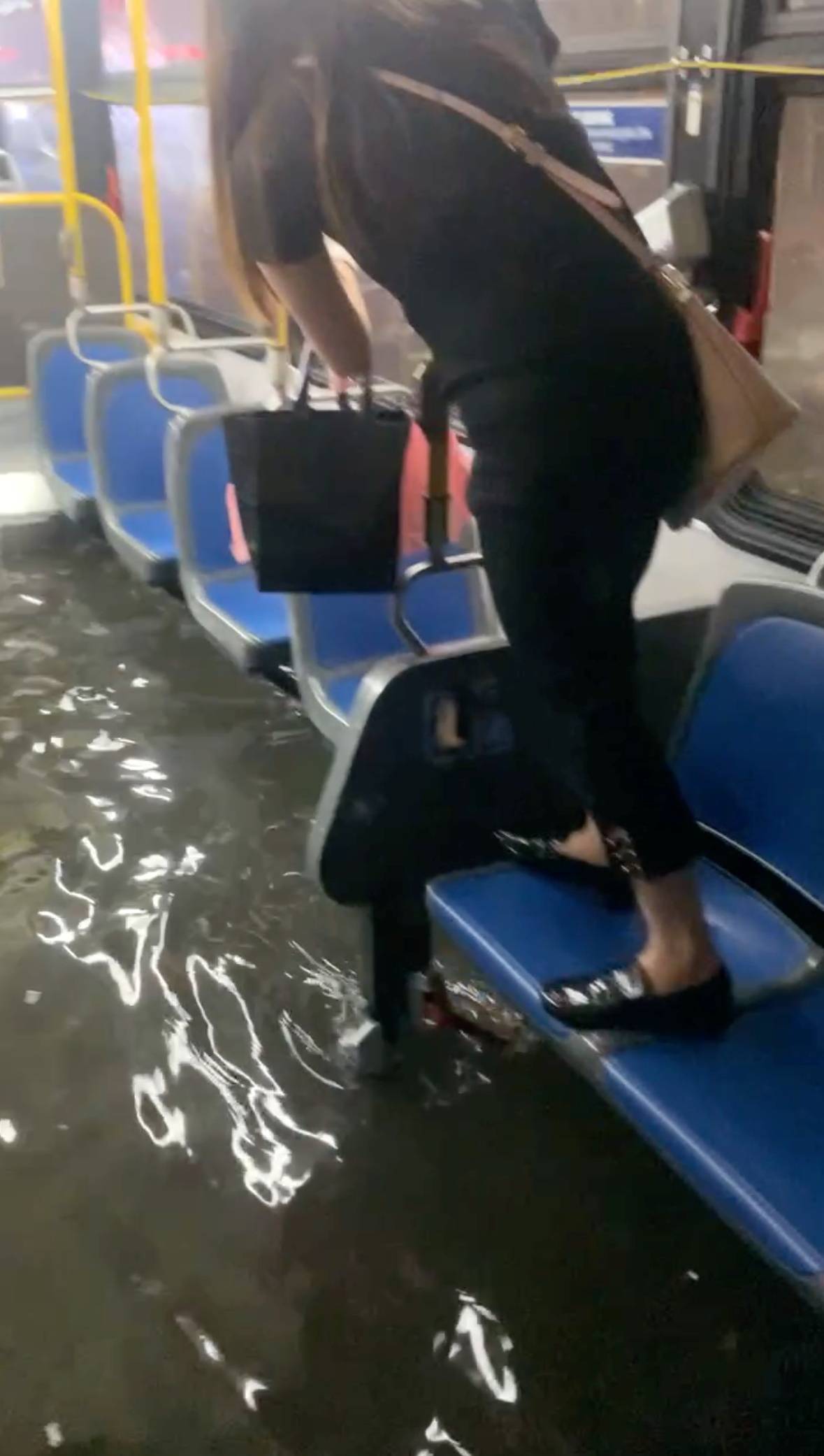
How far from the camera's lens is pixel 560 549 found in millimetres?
1541

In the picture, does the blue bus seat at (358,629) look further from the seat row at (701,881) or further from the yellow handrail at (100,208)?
the yellow handrail at (100,208)

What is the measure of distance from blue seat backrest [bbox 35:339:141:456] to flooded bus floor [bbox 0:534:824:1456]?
2.56m

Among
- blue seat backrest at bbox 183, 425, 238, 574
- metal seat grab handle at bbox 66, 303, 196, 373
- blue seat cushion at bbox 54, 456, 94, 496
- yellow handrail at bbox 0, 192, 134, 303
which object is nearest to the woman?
blue seat backrest at bbox 183, 425, 238, 574

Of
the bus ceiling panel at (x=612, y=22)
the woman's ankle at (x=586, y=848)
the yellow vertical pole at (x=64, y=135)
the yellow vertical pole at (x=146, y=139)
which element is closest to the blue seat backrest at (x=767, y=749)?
the woman's ankle at (x=586, y=848)

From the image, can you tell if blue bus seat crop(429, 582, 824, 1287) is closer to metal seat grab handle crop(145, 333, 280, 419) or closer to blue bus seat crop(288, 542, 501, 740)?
blue bus seat crop(288, 542, 501, 740)

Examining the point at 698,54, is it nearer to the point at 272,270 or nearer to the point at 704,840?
the point at 272,270

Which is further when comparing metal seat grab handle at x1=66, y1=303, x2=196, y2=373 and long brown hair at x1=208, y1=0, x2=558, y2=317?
metal seat grab handle at x1=66, y1=303, x2=196, y2=373

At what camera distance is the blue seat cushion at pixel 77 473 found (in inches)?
182

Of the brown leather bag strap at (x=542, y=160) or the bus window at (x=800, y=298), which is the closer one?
the brown leather bag strap at (x=542, y=160)

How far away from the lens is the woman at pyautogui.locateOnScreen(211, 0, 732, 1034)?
143cm

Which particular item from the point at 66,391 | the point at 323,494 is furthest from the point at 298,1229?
the point at 66,391

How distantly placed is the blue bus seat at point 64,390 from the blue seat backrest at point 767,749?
3.37 m

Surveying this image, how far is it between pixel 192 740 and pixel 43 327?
282cm

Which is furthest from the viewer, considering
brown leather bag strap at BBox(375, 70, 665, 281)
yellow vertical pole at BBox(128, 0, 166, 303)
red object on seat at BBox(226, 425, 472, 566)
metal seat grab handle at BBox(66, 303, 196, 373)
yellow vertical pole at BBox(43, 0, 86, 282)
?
yellow vertical pole at BBox(43, 0, 86, 282)
